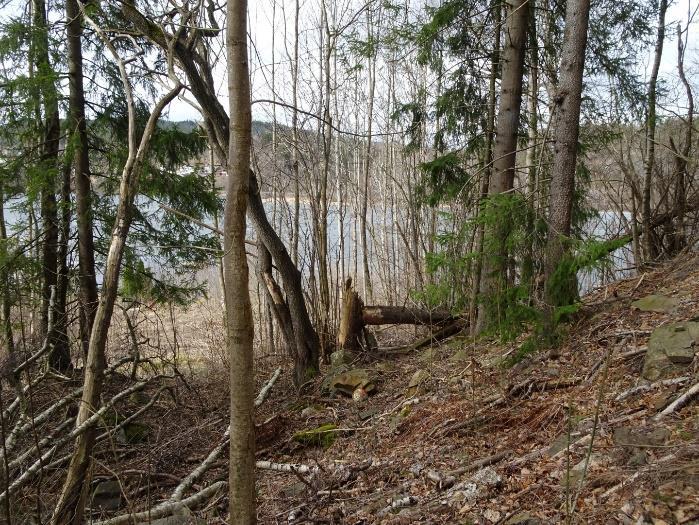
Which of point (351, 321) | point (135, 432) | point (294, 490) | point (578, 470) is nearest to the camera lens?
point (578, 470)

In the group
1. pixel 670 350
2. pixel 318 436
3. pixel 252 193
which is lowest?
pixel 318 436

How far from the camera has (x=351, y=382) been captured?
6.96 metres

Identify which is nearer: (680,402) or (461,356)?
(680,402)

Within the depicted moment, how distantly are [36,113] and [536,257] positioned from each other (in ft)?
24.1

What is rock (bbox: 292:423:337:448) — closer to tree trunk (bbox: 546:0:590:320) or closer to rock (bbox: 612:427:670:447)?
tree trunk (bbox: 546:0:590:320)

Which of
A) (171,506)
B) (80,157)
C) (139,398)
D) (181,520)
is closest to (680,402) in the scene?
(181,520)

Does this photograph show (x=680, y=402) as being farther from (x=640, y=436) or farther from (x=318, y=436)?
(x=318, y=436)

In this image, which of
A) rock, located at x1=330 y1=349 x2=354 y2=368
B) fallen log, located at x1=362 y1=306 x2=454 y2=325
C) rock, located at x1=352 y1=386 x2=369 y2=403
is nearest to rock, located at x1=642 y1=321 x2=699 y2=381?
rock, located at x1=352 y1=386 x2=369 y2=403

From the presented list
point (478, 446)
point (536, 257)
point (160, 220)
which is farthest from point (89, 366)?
point (160, 220)

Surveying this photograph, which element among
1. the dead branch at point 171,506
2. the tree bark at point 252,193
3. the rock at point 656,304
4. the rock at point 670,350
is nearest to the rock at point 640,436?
the rock at point 670,350

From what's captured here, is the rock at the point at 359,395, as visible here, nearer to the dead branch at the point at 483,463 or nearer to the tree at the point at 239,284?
the dead branch at the point at 483,463

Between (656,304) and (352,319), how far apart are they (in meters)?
4.49

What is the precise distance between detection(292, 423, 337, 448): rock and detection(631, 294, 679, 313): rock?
11.5 feet

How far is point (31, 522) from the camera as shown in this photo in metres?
3.64
